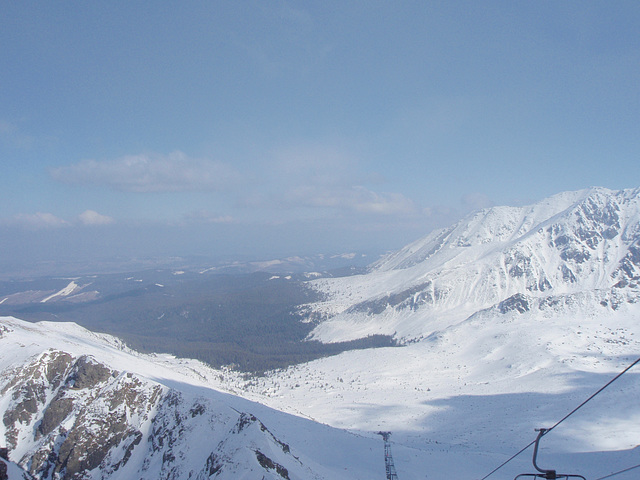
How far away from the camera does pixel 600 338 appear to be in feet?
378

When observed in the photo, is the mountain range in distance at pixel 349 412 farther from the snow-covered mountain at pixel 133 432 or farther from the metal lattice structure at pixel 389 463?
the metal lattice structure at pixel 389 463

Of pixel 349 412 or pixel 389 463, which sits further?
pixel 349 412

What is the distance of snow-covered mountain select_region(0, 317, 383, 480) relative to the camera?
1784 inches

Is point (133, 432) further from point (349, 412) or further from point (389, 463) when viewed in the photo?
point (349, 412)

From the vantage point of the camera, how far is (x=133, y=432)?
5575 centimetres

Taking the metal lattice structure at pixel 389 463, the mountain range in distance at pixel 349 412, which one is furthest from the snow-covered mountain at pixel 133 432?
the metal lattice structure at pixel 389 463

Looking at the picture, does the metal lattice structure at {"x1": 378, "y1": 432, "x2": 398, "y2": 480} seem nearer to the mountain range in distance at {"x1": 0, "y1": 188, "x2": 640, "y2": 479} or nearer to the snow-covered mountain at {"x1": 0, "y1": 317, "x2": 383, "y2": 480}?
the mountain range in distance at {"x1": 0, "y1": 188, "x2": 640, "y2": 479}

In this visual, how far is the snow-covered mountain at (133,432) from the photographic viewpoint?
4531 cm

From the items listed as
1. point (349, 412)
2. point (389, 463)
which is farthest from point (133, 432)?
point (349, 412)

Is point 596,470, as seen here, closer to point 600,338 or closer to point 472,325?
point 600,338

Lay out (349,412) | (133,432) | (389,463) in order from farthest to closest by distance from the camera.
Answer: (349,412)
(133,432)
(389,463)

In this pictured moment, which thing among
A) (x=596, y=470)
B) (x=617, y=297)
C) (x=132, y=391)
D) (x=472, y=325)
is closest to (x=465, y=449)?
(x=596, y=470)

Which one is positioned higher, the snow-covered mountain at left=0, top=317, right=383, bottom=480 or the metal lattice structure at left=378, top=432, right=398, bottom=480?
the snow-covered mountain at left=0, top=317, right=383, bottom=480

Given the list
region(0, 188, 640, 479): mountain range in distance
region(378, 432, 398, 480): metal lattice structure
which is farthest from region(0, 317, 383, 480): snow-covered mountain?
region(378, 432, 398, 480): metal lattice structure
